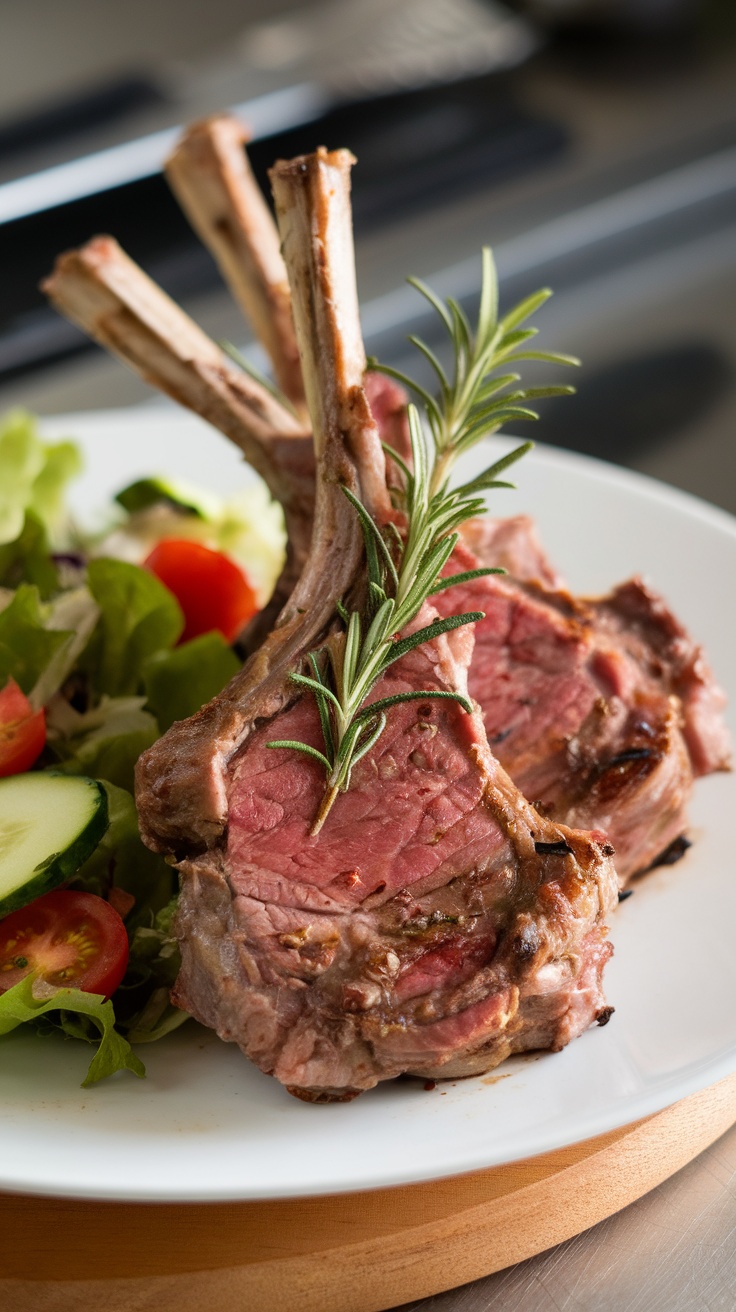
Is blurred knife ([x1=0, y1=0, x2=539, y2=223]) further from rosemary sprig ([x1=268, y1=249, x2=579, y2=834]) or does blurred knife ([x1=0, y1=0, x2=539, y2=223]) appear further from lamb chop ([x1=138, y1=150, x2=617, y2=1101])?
lamb chop ([x1=138, y1=150, x2=617, y2=1101])

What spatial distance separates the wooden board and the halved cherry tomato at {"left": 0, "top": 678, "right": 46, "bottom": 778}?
0.91 meters

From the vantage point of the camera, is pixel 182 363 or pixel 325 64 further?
pixel 325 64

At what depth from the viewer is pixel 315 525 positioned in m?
2.58

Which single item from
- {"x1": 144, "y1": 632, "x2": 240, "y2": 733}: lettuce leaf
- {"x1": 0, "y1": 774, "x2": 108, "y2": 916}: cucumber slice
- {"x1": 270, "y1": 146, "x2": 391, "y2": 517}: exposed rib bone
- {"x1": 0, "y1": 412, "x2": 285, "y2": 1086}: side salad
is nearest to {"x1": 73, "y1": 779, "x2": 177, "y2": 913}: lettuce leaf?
{"x1": 0, "y1": 412, "x2": 285, "y2": 1086}: side salad

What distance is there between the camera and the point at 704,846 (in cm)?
287

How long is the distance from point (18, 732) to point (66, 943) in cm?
53

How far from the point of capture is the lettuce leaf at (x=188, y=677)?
315cm

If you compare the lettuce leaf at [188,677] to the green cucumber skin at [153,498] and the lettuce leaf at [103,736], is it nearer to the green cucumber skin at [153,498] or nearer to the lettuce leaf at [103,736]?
the lettuce leaf at [103,736]

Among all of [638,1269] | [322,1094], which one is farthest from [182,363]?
[638,1269]

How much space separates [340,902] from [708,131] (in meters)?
6.54

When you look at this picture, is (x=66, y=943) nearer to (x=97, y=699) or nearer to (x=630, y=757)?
(x=97, y=699)

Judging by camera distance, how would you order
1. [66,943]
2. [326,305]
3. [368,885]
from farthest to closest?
[326,305] < [66,943] < [368,885]

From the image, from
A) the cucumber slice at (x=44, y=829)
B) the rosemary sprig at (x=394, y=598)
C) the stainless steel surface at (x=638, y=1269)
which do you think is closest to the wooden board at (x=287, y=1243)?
the stainless steel surface at (x=638, y=1269)

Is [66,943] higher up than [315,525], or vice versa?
[315,525]
